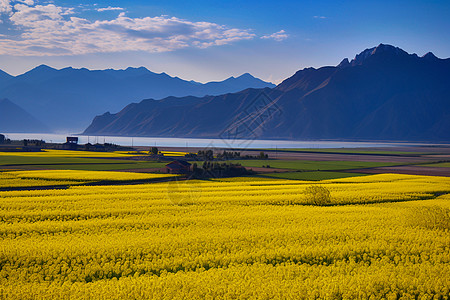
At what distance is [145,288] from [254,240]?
8340 millimetres

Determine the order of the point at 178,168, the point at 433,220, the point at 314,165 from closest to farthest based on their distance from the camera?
the point at 433,220 < the point at 178,168 < the point at 314,165

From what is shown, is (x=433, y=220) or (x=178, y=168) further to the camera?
(x=178, y=168)

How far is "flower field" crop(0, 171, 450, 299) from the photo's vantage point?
14.5 meters

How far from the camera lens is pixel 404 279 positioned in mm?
15609

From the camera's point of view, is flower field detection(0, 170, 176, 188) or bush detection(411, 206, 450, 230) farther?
flower field detection(0, 170, 176, 188)

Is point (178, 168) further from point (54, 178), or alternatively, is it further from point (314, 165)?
point (314, 165)

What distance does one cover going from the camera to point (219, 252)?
19250 mm

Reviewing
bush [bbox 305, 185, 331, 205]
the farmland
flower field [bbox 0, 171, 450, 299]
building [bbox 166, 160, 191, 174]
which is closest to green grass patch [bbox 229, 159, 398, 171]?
building [bbox 166, 160, 191, 174]

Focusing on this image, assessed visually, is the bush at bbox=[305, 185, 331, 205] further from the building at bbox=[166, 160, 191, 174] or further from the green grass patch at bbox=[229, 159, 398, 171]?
the green grass patch at bbox=[229, 159, 398, 171]

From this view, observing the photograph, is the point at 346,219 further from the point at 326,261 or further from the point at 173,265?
the point at 173,265

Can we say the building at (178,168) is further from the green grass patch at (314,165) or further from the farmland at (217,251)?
the farmland at (217,251)

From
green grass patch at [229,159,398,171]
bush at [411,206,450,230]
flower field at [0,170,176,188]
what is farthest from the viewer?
green grass patch at [229,159,398,171]

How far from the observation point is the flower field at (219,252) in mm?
14508

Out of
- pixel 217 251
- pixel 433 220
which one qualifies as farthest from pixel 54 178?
pixel 433 220
